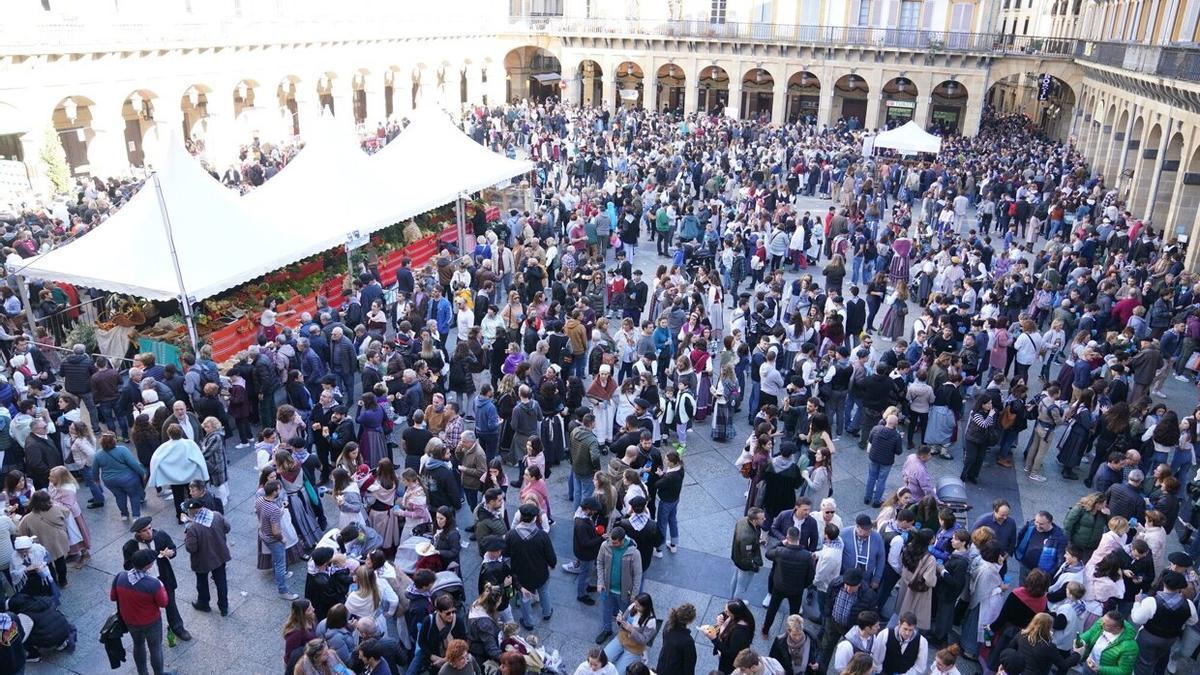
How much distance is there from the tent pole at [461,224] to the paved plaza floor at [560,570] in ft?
27.3

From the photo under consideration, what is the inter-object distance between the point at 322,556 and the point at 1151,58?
76.7 feet

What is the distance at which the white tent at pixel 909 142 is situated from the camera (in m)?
24.6

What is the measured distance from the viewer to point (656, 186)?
20938 millimetres

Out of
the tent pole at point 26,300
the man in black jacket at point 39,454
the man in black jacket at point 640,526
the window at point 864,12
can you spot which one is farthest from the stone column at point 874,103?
the man in black jacket at point 39,454

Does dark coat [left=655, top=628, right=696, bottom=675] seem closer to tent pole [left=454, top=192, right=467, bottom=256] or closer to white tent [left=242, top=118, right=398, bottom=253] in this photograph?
white tent [left=242, top=118, right=398, bottom=253]

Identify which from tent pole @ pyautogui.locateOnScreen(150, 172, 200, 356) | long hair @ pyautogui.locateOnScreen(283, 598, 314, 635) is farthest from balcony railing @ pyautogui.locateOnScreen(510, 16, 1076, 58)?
long hair @ pyautogui.locateOnScreen(283, 598, 314, 635)

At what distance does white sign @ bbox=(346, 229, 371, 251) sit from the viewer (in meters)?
14.1

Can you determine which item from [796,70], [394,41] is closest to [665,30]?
[796,70]

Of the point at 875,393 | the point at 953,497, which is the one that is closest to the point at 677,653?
the point at 953,497

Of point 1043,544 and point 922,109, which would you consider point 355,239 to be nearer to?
point 1043,544

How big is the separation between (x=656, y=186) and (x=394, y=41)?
21690mm

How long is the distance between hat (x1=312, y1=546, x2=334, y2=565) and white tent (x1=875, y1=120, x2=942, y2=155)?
73.2 feet

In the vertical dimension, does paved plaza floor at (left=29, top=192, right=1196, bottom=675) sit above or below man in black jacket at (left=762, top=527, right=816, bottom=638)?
below

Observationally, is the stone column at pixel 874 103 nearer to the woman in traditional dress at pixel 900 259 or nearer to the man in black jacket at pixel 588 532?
the woman in traditional dress at pixel 900 259
